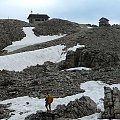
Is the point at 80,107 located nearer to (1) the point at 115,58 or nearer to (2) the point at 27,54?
(1) the point at 115,58

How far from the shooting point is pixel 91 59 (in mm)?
49656

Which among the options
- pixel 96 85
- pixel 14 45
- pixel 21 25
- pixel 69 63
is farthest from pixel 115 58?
pixel 21 25

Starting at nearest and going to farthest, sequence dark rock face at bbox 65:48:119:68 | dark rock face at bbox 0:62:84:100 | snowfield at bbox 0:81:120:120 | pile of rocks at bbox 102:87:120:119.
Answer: pile of rocks at bbox 102:87:120:119 < snowfield at bbox 0:81:120:120 < dark rock face at bbox 0:62:84:100 < dark rock face at bbox 65:48:119:68

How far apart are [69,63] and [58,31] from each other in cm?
3074

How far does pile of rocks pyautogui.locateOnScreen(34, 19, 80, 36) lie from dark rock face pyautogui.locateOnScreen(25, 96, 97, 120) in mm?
48774

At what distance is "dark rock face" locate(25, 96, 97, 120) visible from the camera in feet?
90.9

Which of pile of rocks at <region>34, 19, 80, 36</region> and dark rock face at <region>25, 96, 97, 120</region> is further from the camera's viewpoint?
pile of rocks at <region>34, 19, 80, 36</region>

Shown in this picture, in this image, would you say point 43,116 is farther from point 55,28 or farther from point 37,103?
point 55,28

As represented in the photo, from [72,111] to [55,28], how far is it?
55294 mm

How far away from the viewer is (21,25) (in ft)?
289

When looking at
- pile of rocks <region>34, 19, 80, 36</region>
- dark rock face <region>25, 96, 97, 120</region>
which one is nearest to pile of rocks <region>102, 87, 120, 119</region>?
dark rock face <region>25, 96, 97, 120</region>

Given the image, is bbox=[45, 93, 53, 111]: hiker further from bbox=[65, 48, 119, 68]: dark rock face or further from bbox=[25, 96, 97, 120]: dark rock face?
bbox=[65, 48, 119, 68]: dark rock face

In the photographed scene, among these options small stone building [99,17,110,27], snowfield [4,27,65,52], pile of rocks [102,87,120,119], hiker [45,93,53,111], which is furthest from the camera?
small stone building [99,17,110,27]

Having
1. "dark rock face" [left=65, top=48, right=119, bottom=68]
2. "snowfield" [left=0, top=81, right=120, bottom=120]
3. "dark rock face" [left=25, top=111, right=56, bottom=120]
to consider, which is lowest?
"dark rock face" [left=25, top=111, right=56, bottom=120]
